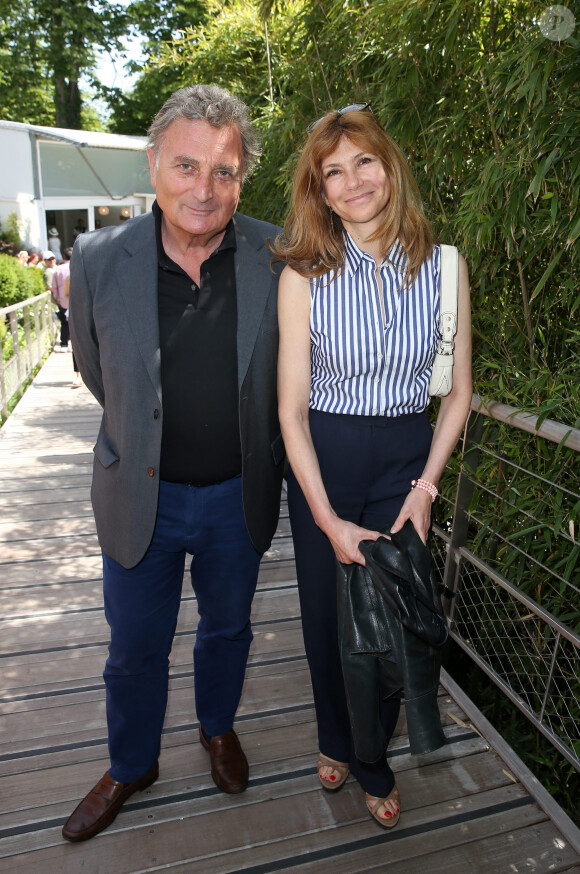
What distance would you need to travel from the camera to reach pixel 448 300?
1.73 metres

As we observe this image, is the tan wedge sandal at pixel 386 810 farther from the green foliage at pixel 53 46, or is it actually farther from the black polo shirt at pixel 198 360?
the green foliage at pixel 53 46

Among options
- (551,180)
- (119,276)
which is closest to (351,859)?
(119,276)

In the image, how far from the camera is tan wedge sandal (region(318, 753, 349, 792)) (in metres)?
2.05

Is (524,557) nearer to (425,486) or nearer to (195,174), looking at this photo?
(425,486)

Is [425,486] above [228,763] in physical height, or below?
above

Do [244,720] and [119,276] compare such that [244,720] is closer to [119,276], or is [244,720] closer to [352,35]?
[119,276]

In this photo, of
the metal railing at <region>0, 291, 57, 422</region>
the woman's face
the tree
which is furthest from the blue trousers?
the tree

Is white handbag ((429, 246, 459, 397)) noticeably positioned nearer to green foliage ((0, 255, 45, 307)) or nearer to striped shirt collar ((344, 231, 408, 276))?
striped shirt collar ((344, 231, 408, 276))

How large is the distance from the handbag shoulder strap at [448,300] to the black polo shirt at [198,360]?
1.69 feet

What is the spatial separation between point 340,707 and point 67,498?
303 cm

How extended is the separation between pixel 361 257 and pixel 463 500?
1.19 metres

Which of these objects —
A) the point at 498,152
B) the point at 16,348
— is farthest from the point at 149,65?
the point at 498,152

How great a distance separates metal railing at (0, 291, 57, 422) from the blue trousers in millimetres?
4993

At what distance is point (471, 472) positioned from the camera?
99.7 inches
